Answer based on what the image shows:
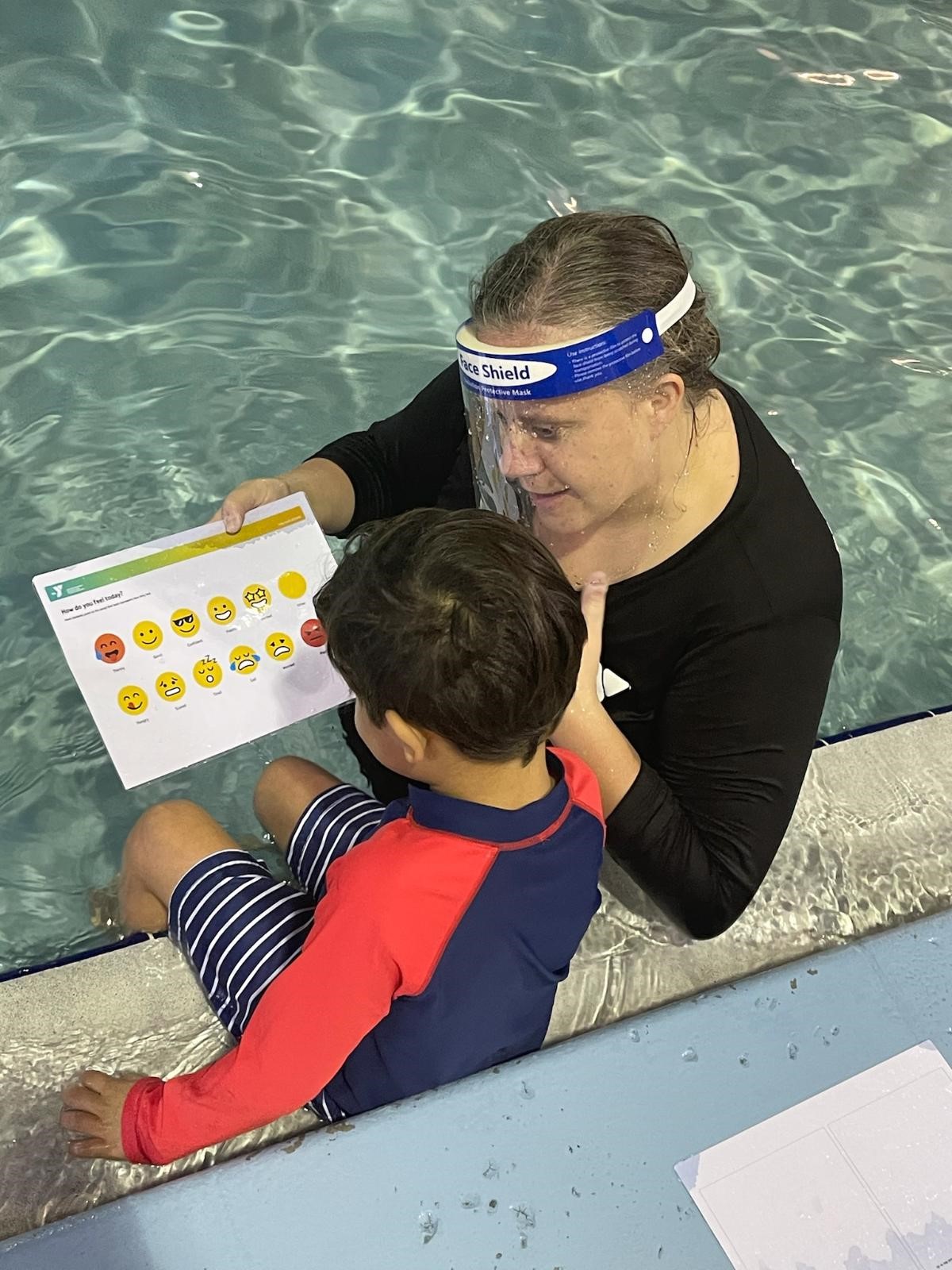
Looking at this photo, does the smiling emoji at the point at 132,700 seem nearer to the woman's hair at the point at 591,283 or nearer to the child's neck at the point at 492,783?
the child's neck at the point at 492,783

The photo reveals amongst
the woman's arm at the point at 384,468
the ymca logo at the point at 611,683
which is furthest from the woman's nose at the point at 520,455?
the woman's arm at the point at 384,468

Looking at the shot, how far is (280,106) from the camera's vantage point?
321 cm

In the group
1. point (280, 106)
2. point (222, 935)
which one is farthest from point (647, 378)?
point (280, 106)

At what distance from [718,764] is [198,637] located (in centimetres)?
89

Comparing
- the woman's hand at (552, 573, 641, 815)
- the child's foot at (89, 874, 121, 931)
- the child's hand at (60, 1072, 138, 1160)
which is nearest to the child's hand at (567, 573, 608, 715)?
the woman's hand at (552, 573, 641, 815)

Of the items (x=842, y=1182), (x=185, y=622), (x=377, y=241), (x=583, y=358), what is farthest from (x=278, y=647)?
(x=377, y=241)

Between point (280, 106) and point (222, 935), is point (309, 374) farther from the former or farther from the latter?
point (222, 935)

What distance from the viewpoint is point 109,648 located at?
1.87 meters

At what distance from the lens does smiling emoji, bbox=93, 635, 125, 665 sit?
1866mm

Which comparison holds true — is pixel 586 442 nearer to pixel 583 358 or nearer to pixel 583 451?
pixel 583 451

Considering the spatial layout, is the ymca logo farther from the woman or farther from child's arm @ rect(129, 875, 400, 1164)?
child's arm @ rect(129, 875, 400, 1164)

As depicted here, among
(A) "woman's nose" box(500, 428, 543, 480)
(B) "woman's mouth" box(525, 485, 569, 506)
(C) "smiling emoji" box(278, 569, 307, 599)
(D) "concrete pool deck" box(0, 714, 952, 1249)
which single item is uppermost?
Answer: (A) "woman's nose" box(500, 428, 543, 480)

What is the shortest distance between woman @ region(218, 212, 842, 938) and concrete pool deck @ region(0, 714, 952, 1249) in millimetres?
147

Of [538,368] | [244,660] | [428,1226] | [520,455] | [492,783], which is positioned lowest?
[428,1226]
